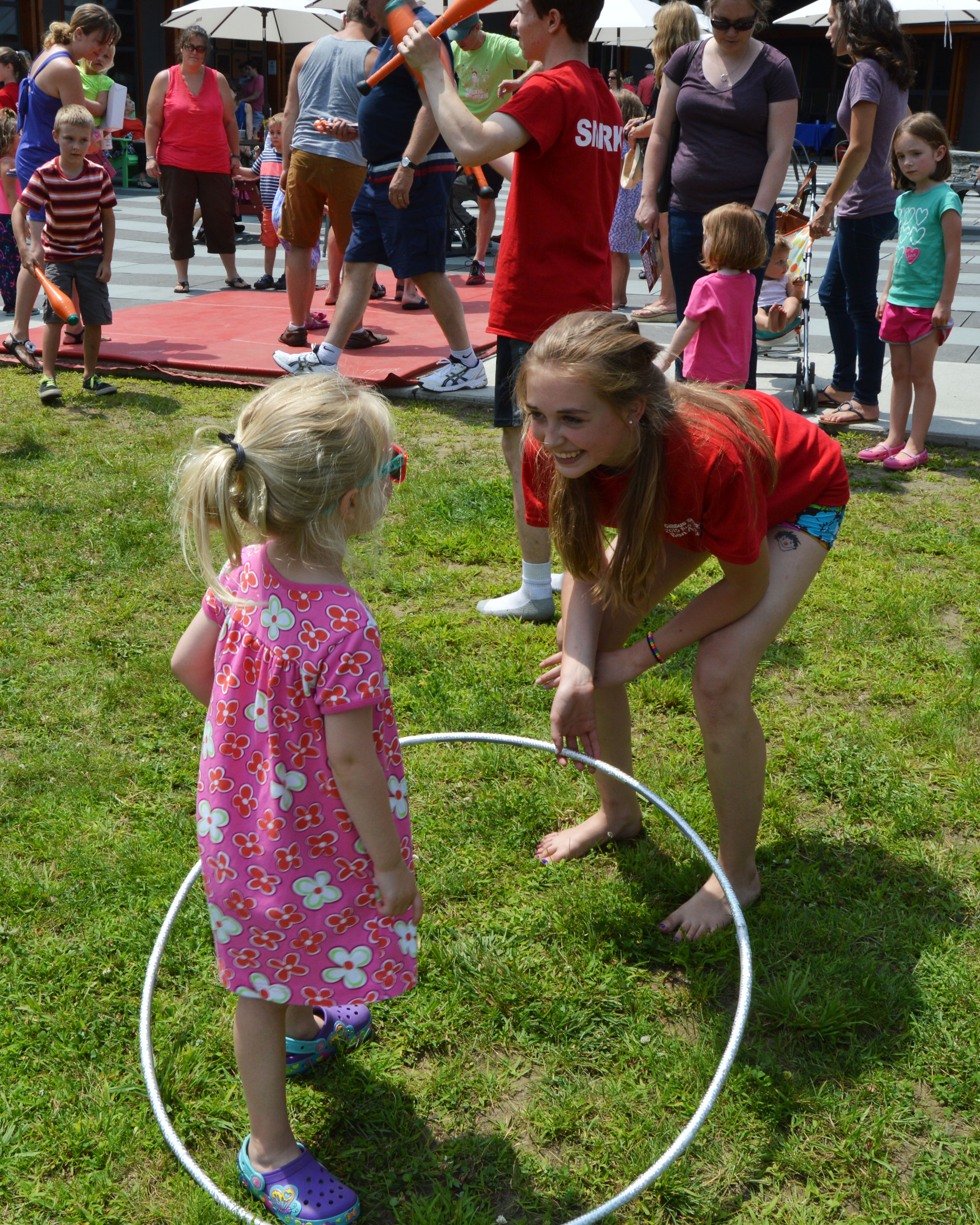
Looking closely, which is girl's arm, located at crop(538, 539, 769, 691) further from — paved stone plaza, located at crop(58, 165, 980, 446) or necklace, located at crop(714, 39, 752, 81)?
paved stone plaza, located at crop(58, 165, 980, 446)

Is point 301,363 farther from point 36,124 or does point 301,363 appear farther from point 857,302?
point 857,302

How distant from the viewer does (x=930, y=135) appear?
5.45 metres

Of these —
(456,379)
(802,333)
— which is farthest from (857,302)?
(456,379)

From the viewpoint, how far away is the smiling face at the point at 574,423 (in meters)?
2.24

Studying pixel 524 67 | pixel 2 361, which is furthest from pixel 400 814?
pixel 524 67

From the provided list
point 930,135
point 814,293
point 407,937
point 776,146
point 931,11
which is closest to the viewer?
point 407,937

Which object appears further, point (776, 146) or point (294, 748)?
point (776, 146)

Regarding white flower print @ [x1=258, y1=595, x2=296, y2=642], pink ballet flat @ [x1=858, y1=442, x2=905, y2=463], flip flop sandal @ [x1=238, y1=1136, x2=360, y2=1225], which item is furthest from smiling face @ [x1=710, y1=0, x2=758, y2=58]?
flip flop sandal @ [x1=238, y1=1136, x2=360, y2=1225]

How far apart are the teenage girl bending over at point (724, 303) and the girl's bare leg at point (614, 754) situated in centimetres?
197

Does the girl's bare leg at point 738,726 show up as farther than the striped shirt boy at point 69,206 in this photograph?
No

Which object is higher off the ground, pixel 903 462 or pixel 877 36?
pixel 877 36

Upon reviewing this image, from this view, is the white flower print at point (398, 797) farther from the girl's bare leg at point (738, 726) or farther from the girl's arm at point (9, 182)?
the girl's arm at point (9, 182)

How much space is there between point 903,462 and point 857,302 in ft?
3.31

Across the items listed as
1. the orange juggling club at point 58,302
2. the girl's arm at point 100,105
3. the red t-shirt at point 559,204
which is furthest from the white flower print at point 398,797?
the girl's arm at point 100,105
